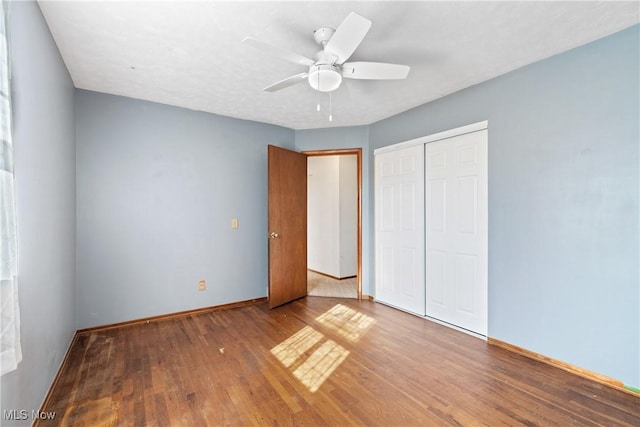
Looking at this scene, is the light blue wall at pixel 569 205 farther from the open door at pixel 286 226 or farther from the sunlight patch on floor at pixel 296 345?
the open door at pixel 286 226

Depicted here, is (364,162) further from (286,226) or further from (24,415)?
(24,415)

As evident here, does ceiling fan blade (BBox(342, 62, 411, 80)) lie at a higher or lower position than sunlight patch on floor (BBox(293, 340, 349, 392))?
higher

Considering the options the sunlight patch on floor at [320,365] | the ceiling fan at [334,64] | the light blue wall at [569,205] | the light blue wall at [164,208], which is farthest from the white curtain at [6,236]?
the light blue wall at [569,205]

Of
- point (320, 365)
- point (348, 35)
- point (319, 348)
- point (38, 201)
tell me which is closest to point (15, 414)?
point (38, 201)

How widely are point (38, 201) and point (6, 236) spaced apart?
903 millimetres

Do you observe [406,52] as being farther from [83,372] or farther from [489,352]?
[83,372]

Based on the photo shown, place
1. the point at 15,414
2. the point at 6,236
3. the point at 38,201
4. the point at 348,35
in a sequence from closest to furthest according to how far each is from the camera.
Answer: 1. the point at 6,236
2. the point at 15,414
3. the point at 348,35
4. the point at 38,201

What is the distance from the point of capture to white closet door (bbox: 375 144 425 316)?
3459 millimetres

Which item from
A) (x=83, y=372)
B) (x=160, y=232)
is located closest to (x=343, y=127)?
(x=160, y=232)

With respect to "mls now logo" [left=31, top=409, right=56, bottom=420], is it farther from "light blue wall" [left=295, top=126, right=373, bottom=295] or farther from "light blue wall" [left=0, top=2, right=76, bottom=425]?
"light blue wall" [left=295, top=126, right=373, bottom=295]

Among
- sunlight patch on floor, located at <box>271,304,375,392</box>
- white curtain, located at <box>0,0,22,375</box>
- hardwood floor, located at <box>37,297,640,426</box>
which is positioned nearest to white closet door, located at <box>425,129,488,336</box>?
hardwood floor, located at <box>37,297,640,426</box>

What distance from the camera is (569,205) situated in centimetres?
226

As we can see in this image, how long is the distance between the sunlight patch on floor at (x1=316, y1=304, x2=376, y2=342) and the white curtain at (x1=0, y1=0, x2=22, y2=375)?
2.34 metres

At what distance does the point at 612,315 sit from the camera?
2.05 metres
